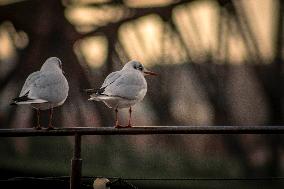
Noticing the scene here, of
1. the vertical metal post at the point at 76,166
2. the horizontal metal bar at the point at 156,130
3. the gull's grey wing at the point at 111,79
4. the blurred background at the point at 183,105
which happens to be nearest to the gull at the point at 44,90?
the gull's grey wing at the point at 111,79

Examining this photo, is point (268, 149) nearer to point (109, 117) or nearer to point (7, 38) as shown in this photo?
point (109, 117)

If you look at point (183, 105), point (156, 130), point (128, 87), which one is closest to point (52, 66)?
point (128, 87)

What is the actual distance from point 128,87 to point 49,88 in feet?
1.30

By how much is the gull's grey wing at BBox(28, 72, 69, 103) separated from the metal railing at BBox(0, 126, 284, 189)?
1.32ft

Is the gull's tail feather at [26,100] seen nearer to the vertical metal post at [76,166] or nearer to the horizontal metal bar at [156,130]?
the horizontal metal bar at [156,130]

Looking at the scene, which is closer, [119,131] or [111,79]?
[119,131]

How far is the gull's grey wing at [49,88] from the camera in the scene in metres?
2.85

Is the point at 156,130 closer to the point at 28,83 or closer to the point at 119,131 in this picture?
the point at 119,131

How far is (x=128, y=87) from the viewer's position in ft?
9.57

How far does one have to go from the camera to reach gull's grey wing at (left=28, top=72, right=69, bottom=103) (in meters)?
2.85

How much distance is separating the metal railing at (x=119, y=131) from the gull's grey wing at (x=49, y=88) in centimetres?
40

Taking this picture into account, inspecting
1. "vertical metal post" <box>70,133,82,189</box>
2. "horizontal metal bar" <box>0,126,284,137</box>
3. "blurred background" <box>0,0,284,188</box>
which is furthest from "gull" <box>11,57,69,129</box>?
"blurred background" <box>0,0,284,188</box>

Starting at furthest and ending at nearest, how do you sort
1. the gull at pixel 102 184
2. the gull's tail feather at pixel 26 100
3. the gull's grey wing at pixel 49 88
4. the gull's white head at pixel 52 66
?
the gull's white head at pixel 52 66 < the gull's grey wing at pixel 49 88 < the gull's tail feather at pixel 26 100 < the gull at pixel 102 184

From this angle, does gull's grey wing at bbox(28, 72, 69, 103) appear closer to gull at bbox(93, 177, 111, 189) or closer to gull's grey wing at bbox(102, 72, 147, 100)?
gull's grey wing at bbox(102, 72, 147, 100)
